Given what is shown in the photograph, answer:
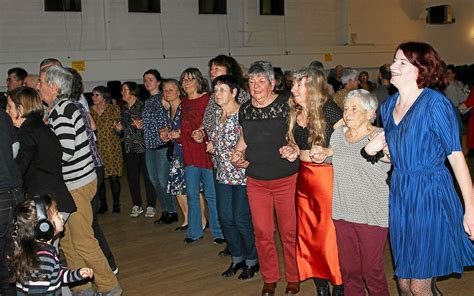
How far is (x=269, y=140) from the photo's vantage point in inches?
182

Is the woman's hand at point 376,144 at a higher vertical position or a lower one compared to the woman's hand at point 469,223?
higher

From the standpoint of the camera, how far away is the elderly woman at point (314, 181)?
4.34m

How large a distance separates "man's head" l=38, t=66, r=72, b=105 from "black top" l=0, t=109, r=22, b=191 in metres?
0.58

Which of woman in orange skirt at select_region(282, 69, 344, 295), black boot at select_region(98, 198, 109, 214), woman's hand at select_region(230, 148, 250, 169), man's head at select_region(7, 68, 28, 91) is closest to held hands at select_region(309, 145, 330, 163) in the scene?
woman in orange skirt at select_region(282, 69, 344, 295)

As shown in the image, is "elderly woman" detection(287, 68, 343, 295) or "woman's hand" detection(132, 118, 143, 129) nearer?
"elderly woman" detection(287, 68, 343, 295)

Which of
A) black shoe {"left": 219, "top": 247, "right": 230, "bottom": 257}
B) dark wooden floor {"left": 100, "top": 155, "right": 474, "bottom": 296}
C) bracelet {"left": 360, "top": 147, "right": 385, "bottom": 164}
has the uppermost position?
bracelet {"left": 360, "top": 147, "right": 385, "bottom": 164}

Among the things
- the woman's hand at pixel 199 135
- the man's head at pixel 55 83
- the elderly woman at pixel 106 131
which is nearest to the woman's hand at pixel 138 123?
the elderly woman at pixel 106 131

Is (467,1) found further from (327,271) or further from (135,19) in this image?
(327,271)

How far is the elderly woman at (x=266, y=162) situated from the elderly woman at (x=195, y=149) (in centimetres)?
141

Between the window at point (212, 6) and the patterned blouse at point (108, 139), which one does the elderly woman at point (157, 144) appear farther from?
the window at point (212, 6)

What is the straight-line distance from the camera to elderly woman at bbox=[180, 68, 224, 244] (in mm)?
6152

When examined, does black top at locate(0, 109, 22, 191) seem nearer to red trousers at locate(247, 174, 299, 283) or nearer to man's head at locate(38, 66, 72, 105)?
man's head at locate(38, 66, 72, 105)

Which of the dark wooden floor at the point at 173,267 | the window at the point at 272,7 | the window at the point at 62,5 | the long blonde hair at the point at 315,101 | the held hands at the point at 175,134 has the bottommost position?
the dark wooden floor at the point at 173,267

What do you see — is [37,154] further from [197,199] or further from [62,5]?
[62,5]
